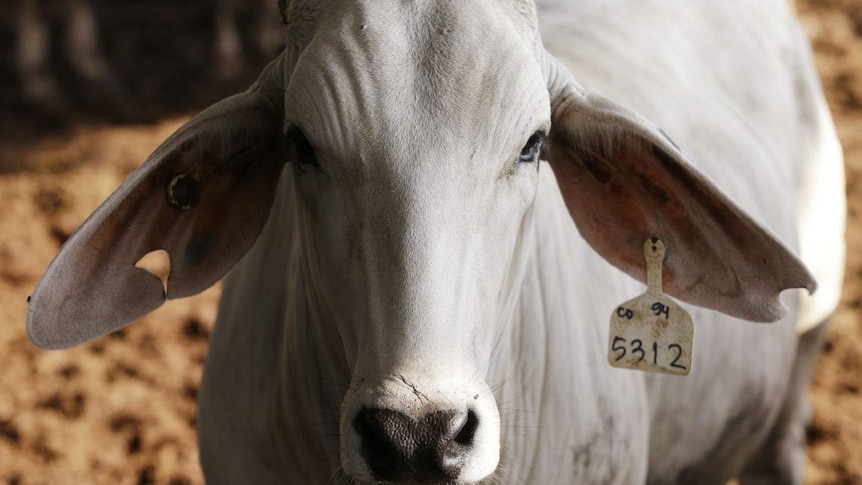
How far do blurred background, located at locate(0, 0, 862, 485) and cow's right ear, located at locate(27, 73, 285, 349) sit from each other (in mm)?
2136

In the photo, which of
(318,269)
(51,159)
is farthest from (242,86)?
(318,269)

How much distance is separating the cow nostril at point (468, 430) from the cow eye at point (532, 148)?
467mm

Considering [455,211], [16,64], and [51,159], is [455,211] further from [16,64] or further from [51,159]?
[16,64]

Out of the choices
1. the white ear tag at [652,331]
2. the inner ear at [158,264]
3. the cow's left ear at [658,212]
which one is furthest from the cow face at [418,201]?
the inner ear at [158,264]

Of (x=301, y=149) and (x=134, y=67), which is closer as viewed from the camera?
(x=301, y=149)

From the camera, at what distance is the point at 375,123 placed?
5.97 feet

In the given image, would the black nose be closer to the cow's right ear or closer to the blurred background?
the cow's right ear

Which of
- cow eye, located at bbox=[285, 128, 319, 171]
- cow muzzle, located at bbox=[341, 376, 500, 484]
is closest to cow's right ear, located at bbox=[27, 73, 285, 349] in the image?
cow eye, located at bbox=[285, 128, 319, 171]

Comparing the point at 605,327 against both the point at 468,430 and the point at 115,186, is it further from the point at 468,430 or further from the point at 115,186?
the point at 115,186

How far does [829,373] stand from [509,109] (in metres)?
3.45

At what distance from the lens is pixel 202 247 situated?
2289 millimetres

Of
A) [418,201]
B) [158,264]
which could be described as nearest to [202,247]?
[418,201]

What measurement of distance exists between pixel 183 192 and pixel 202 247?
0.50ft

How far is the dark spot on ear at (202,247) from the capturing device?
229 cm
